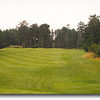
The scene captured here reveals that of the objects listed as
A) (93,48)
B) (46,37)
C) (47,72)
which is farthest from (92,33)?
(47,72)

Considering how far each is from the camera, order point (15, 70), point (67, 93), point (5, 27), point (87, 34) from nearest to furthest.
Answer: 1. point (67, 93)
2. point (15, 70)
3. point (5, 27)
4. point (87, 34)

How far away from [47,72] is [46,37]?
1636 millimetres

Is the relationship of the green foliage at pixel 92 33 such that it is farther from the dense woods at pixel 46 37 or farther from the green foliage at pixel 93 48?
the green foliage at pixel 93 48

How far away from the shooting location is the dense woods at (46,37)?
593 cm

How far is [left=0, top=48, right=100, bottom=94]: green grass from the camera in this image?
183 inches

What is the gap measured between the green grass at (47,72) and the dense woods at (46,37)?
0.28 meters

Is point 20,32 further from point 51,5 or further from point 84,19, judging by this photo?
point 84,19

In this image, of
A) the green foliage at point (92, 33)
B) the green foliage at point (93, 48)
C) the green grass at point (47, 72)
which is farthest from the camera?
the green foliage at point (92, 33)

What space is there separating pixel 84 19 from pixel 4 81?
4.29 metres

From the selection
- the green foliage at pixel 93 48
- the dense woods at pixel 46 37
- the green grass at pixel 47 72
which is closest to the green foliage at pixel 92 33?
the dense woods at pixel 46 37

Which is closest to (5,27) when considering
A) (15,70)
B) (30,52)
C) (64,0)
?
(30,52)

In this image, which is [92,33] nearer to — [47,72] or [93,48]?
[93,48]

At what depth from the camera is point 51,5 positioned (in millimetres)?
5758

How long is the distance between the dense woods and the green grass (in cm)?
28
